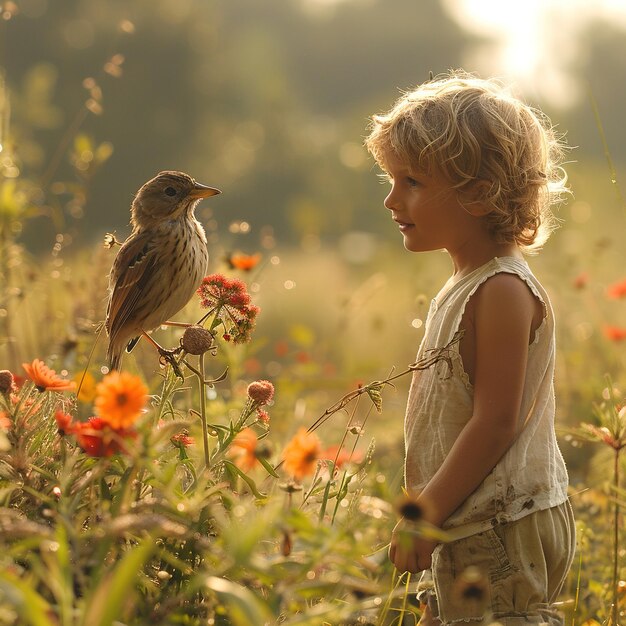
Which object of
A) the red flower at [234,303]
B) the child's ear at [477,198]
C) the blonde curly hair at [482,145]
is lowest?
the red flower at [234,303]

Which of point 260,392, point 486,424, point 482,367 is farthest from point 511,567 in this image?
point 260,392

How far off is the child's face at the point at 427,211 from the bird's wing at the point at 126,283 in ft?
2.50

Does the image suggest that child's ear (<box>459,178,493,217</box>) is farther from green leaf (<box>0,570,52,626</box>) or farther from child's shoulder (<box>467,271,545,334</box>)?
green leaf (<box>0,570,52,626</box>)

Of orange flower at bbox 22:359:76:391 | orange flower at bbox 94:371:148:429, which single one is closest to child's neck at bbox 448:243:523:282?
orange flower at bbox 22:359:76:391

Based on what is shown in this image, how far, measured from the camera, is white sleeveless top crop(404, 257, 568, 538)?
7.21ft

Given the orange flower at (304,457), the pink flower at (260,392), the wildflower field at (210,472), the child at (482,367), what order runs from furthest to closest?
the child at (482,367), the pink flower at (260,392), the orange flower at (304,457), the wildflower field at (210,472)

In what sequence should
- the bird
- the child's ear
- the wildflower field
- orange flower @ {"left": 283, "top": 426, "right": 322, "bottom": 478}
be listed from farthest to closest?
the bird, the child's ear, orange flower @ {"left": 283, "top": 426, "right": 322, "bottom": 478}, the wildflower field

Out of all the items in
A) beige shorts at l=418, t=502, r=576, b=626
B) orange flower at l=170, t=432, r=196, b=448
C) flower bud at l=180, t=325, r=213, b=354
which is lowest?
beige shorts at l=418, t=502, r=576, b=626

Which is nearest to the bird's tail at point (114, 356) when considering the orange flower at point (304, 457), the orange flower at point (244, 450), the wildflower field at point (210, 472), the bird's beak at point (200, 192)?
the wildflower field at point (210, 472)

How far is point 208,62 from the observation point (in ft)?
97.0

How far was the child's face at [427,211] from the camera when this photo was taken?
2.42 m

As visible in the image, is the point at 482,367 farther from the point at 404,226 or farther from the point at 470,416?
the point at 404,226

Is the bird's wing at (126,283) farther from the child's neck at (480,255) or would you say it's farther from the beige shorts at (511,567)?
the beige shorts at (511,567)

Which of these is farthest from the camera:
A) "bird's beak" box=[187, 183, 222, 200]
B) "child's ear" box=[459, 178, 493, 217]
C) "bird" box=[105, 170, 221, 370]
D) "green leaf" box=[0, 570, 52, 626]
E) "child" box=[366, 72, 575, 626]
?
"bird's beak" box=[187, 183, 222, 200]
